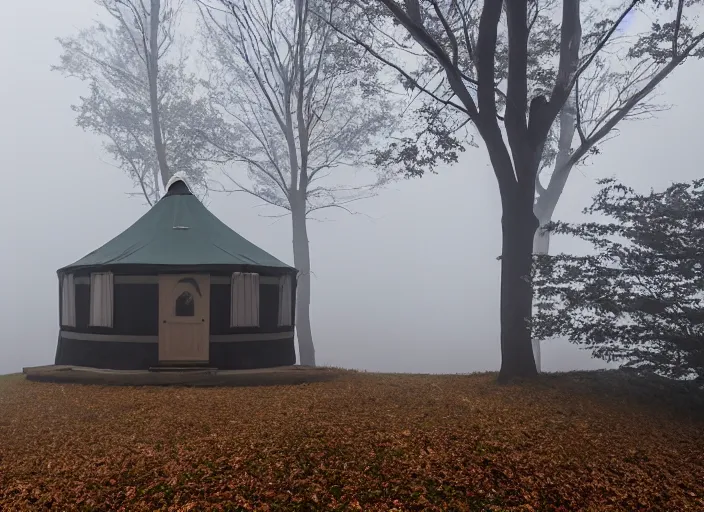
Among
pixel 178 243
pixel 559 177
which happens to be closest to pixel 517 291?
pixel 178 243

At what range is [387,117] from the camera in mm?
Result: 18406

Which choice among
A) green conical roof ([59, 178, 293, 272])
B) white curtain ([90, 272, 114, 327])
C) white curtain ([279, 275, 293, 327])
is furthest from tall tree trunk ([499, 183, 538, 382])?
white curtain ([90, 272, 114, 327])

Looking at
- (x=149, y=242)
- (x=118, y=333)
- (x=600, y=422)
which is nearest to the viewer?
(x=600, y=422)

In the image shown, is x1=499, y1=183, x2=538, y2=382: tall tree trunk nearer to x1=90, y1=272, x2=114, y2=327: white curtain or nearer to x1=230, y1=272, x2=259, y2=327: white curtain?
x1=230, y1=272, x2=259, y2=327: white curtain

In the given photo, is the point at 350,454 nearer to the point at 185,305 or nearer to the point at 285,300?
the point at 185,305

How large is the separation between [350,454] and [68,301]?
9.05m

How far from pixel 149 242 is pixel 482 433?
8.39 meters

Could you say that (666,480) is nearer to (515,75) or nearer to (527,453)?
(527,453)

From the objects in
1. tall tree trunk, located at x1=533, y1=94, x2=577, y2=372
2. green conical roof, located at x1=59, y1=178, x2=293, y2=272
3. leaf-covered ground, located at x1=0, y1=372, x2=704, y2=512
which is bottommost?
leaf-covered ground, located at x1=0, y1=372, x2=704, y2=512

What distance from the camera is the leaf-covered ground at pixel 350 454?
15.7ft

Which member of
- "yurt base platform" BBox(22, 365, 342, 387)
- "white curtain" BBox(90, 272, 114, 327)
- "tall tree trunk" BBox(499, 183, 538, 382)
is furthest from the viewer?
"white curtain" BBox(90, 272, 114, 327)

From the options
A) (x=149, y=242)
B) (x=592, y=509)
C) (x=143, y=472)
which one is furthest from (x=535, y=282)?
(x=149, y=242)

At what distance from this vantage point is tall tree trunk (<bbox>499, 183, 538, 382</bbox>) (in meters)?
9.82

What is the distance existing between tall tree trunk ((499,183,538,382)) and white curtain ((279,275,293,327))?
185 inches
